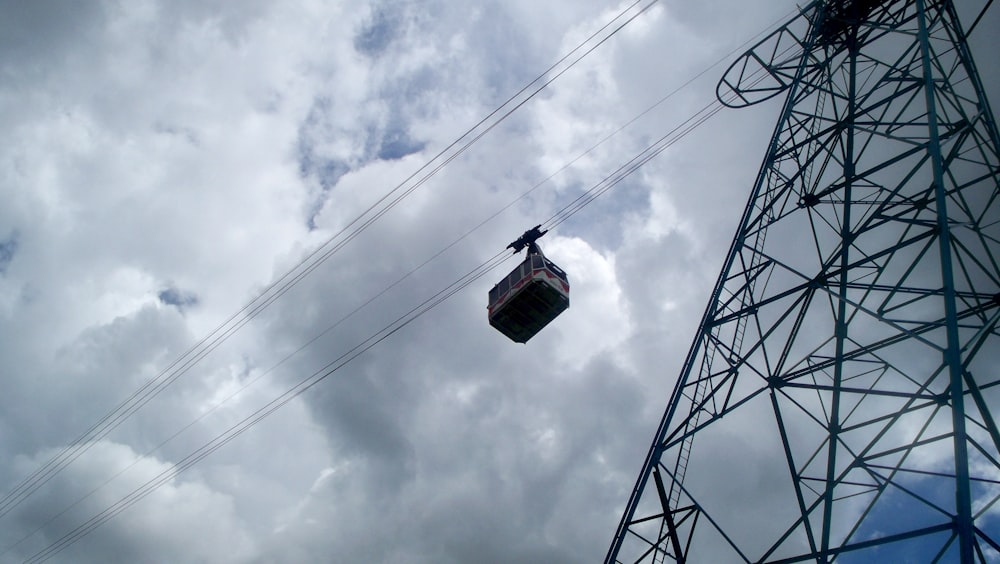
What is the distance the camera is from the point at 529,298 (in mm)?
19312

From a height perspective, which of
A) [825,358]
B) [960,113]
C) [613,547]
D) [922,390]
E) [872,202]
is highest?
[960,113]

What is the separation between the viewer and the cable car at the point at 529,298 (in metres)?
19.2

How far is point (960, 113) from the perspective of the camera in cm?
1505

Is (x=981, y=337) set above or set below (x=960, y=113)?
below

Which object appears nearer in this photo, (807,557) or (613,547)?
(807,557)

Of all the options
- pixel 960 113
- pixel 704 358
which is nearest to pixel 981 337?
pixel 704 358

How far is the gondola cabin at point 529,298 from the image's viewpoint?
19.2 m

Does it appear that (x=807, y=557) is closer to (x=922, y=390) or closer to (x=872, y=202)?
(x=922, y=390)

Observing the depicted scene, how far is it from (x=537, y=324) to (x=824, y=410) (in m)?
8.93

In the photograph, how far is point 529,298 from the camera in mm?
19312

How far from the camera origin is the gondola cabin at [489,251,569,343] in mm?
19156

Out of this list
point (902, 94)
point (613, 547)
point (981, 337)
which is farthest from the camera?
point (902, 94)

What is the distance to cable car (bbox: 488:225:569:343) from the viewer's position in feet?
62.8

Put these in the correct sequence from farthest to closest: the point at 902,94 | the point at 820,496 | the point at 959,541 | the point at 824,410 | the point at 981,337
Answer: the point at 902,94, the point at 824,410, the point at 820,496, the point at 981,337, the point at 959,541
